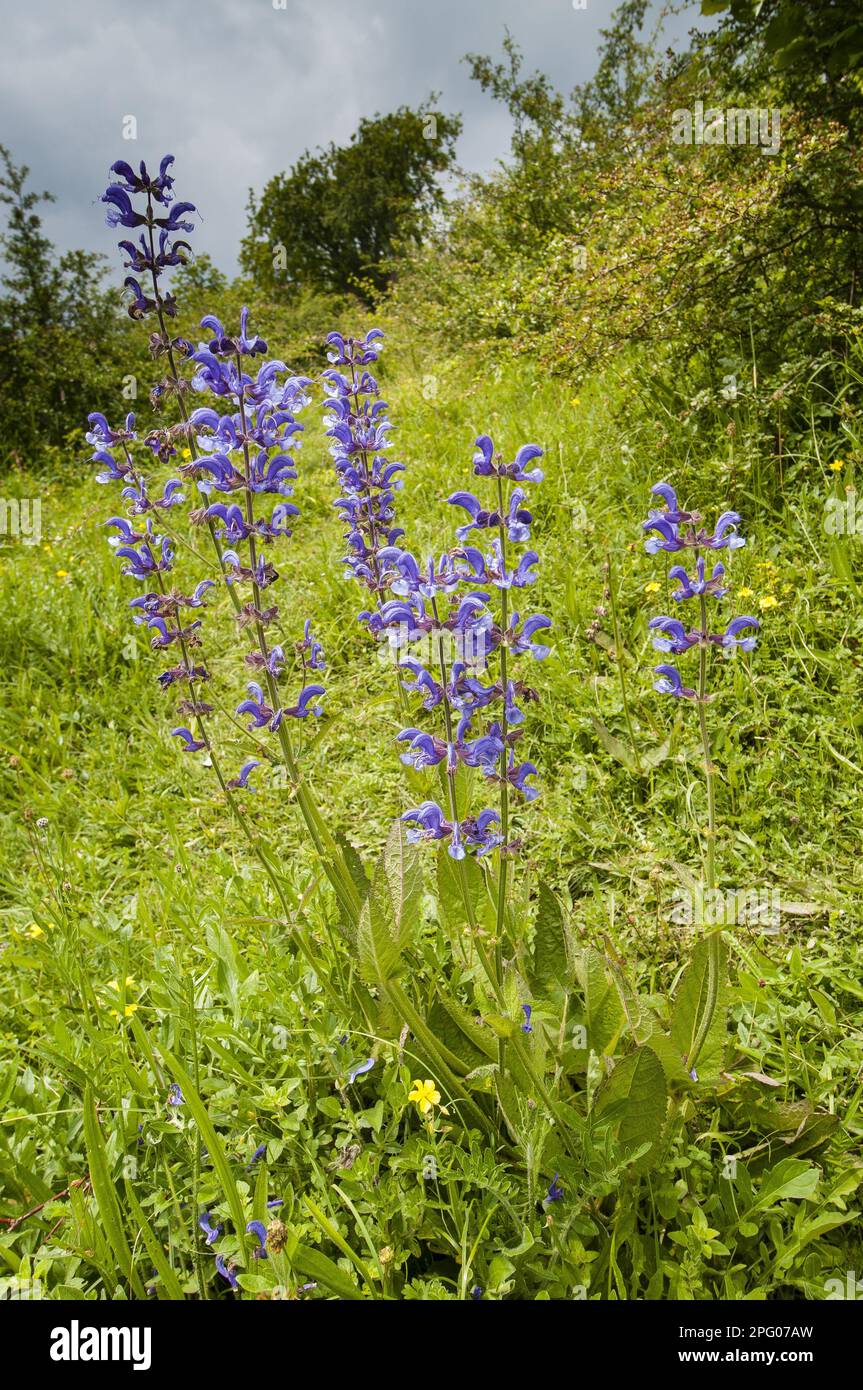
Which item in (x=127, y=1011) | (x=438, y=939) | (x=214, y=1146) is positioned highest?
(x=438, y=939)

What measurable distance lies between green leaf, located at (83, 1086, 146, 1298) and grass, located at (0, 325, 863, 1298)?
0.01 m

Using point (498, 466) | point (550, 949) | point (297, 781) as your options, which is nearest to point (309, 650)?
point (297, 781)

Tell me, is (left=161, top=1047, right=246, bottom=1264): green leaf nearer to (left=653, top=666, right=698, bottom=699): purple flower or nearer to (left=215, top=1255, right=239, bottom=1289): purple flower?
(left=215, top=1255, right=239, bottom=1289): purple flower

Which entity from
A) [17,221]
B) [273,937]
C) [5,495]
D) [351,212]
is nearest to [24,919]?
[273,937]

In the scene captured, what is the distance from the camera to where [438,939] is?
2.45m

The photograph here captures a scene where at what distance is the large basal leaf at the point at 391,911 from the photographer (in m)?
1.68

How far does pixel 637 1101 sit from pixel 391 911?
0.67 meters

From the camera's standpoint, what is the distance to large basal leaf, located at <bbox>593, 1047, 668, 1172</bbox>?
5.01 feet

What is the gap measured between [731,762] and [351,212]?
3233 centimetres

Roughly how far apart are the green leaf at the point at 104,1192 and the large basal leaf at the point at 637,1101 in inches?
40.5

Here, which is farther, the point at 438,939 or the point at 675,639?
the point at 438,939

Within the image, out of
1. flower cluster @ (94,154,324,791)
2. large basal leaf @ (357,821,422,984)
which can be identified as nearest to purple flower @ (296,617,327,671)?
flower cluster @ (94,154,324,791)

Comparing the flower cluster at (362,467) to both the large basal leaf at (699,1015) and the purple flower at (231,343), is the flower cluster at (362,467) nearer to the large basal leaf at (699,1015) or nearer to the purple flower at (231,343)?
the purple flower at (231,343)

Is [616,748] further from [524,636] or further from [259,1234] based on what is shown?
[259,1234]
